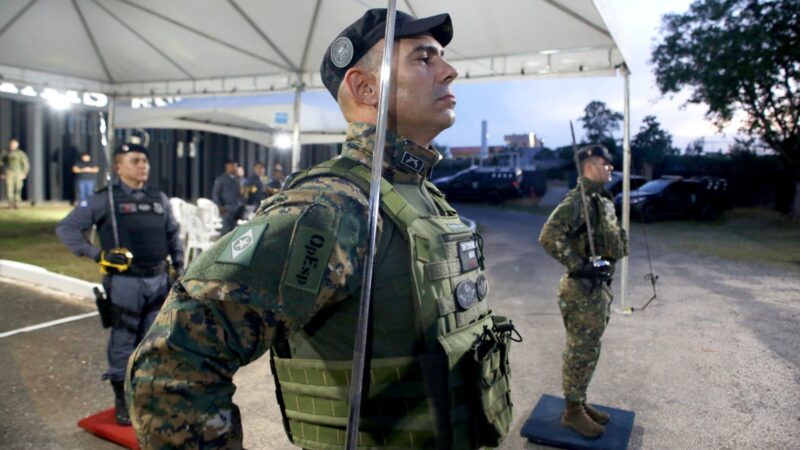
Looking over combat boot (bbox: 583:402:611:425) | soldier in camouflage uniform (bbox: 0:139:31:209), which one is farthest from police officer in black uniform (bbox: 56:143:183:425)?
soldier in camouflage uniform (bbox: 0:139:31:209)

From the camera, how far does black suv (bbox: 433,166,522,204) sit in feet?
83.5

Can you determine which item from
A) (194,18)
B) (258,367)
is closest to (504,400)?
(258,367)

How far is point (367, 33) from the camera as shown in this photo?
1504 millimetres

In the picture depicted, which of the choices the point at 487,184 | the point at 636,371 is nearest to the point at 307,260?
the point at 636,371

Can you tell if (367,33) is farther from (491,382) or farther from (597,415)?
(597,415)

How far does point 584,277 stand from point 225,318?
3018mm

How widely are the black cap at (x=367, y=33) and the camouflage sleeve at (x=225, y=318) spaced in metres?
0.57

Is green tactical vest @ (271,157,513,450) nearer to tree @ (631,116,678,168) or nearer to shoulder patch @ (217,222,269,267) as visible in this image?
shoulder patch @ (217,222,269,267)

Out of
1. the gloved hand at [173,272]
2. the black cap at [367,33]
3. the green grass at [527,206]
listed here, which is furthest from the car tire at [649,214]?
the black cap at [367,33]

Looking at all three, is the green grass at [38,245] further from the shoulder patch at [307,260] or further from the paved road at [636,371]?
the shoulder patch at [307,260]

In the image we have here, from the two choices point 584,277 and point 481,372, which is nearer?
point 481,372

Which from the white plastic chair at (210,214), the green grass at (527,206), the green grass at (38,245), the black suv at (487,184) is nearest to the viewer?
the green grass at (38,245)

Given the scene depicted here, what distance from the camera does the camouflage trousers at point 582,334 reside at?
3.61m

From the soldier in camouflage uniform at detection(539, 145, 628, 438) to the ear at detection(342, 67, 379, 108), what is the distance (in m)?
2.55
